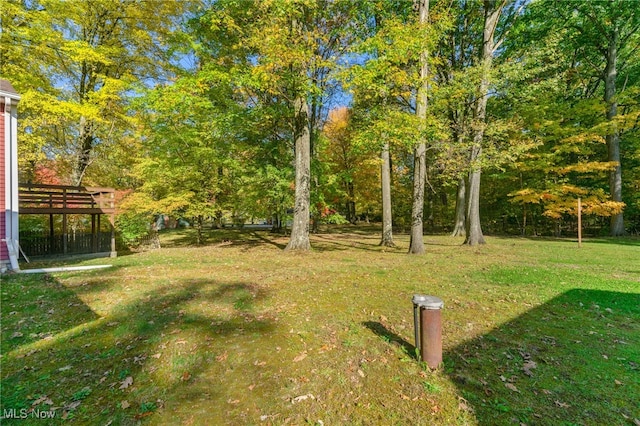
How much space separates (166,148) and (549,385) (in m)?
14.7

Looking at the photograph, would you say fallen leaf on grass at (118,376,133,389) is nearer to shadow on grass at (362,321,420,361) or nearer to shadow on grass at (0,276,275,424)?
shadow on grass at (0,276,275,424)

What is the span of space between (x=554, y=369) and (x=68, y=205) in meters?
15.8

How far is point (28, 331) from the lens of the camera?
4.12m

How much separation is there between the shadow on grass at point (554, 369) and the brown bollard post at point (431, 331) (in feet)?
0.64

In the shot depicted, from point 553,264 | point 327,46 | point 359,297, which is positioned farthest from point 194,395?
point 327,46

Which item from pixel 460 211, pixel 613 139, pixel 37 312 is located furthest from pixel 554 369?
pixel 613 139

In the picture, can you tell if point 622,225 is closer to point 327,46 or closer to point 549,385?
point 327,46

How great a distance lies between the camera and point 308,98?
32.4 feet

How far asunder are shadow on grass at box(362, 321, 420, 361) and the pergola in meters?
11.7

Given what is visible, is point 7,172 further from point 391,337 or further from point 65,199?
point 391,337

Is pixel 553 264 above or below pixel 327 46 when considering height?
below

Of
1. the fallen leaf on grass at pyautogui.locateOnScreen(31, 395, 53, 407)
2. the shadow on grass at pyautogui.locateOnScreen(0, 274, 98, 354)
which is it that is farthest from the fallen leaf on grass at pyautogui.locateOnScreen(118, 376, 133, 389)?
the shadow on grass at pyautogui.locateOnScreen(0, 274, 98, 354)

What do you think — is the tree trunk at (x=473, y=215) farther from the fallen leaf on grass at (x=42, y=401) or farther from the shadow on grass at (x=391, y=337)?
the fallen leaf on grass at (x=42, y=401)

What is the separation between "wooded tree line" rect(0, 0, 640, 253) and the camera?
9.76 meters
